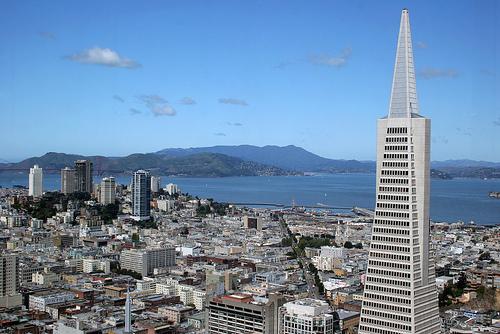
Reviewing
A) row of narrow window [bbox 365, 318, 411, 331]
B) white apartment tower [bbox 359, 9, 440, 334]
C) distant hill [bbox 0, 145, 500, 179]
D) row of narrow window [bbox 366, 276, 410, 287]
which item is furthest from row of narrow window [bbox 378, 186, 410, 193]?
distant hill [bbox 0, 145, 500, 179]

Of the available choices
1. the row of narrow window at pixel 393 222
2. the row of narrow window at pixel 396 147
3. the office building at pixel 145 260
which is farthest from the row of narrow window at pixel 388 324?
the office building at pixel 145 260

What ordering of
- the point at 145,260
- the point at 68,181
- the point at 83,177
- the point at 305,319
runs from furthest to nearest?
the point at 83,177, the point at 68,181, the point at 145,260, the point at 305,319

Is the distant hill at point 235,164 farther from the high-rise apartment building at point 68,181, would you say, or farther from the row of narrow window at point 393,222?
the row of narrow window at point 393,222

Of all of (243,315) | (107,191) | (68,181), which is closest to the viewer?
(243,315)

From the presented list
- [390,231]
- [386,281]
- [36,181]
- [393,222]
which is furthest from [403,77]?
[36,181]

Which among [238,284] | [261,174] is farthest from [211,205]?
[261,174]

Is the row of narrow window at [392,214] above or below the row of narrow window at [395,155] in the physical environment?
below

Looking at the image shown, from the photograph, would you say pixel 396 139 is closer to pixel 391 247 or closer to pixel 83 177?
pixel 391 247

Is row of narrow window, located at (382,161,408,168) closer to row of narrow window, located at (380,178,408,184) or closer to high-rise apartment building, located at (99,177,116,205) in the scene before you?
row of narrow window, located at (380,178,408,184)
